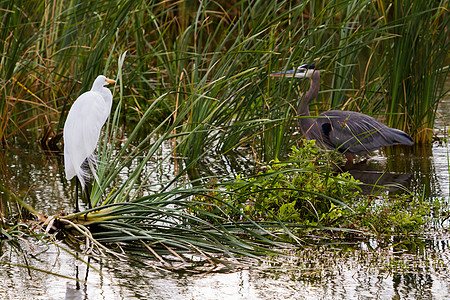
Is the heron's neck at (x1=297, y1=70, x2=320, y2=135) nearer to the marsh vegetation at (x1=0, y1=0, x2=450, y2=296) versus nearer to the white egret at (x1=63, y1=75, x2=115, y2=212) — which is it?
the marsh vegetation at (x1=0, y1=0, x2=450, y2=296)

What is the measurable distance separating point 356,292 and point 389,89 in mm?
3293

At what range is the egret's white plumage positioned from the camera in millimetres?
3965

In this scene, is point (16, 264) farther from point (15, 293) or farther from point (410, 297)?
point (410, 297)

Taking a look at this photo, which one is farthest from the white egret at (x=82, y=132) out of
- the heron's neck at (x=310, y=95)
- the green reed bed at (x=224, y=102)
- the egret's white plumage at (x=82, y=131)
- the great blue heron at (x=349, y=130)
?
the heron's neck at (x=310, y=95)

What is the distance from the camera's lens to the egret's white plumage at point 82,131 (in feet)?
13.0

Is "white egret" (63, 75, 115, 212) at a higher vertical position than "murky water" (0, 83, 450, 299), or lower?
higher

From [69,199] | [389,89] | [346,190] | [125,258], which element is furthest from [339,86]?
[125,258]

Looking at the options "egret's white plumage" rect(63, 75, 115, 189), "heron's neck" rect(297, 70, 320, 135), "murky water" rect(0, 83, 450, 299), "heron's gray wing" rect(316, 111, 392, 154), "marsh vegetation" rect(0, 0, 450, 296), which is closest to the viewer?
"murky water" rect(0, 83, 450, 299)

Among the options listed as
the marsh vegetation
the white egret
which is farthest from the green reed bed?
the white egret

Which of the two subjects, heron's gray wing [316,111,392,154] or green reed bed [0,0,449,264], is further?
heron's gray wing [316,111,392,154]

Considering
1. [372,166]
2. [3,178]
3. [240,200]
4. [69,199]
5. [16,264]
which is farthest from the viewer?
[372,166]

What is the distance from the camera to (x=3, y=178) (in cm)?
514

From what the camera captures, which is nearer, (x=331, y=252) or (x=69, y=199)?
(x=331, y=252)

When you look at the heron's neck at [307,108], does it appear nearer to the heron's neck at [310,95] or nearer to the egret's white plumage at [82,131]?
the heron's neck at [310,95]
